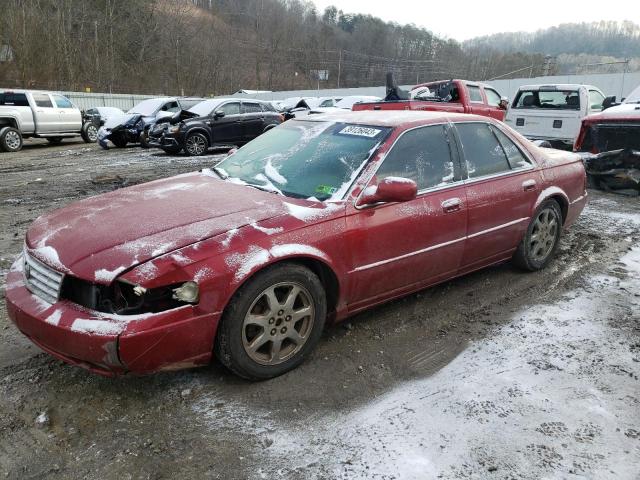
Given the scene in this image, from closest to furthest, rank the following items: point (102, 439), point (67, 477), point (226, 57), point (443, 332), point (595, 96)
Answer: point (67, 477) < point (102, 439) < point (443, 332) < point (595, 96) < point (226, 57)

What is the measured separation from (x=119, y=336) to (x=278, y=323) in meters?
0.88

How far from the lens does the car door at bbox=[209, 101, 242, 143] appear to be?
13.8 m

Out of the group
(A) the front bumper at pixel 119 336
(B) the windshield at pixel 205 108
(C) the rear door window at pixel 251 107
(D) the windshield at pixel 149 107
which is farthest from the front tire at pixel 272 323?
(D) the windshield at pixel 149 107

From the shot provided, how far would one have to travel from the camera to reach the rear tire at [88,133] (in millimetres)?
17844

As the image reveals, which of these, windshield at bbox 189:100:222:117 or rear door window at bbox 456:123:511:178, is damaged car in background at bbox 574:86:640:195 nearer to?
rear door window at bbox 456:123:511:178

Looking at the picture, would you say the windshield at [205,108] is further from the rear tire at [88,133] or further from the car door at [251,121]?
the rear tire at [88,133]

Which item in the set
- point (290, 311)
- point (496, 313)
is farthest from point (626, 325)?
point (290, 311)

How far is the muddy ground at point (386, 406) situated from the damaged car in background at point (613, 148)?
4851mm

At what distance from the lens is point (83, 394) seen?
2.74 metres

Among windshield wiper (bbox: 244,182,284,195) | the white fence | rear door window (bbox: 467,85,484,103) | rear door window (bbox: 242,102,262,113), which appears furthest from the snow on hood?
the white fence

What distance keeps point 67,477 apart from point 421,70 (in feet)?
224

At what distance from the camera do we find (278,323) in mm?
2877

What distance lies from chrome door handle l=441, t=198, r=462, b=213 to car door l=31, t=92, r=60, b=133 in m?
15.6

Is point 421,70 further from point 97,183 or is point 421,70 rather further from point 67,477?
point 67,477
